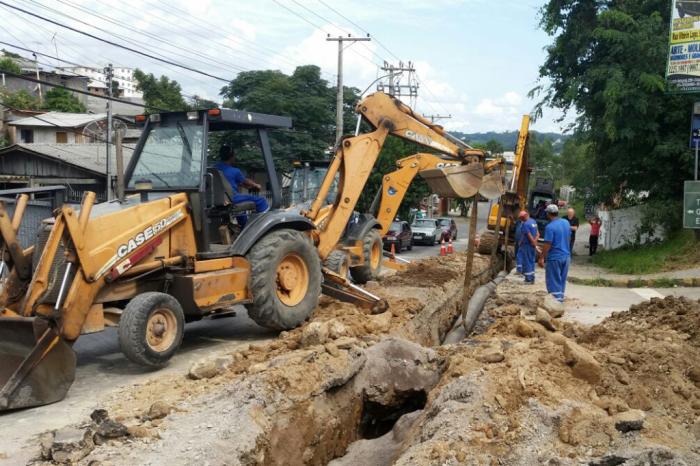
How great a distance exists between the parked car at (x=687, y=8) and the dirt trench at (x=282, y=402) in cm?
1312

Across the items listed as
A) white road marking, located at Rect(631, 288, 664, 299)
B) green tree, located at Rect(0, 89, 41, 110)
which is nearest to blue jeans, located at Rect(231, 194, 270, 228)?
white road marking, located at Rect(631, 288, 664, 299)

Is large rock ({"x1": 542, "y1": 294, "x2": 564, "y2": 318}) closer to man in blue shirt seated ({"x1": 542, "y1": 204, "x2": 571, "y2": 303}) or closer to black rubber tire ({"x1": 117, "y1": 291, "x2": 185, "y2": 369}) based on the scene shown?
man in blue shirt seated ({"x1": 542, "y1": 204, "x2": 571, "y2": 303})

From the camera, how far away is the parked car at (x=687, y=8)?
55.4 ft

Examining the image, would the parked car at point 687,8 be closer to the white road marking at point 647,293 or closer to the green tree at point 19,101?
the white road marking at point 647,293

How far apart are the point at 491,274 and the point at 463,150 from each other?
15.7 ft

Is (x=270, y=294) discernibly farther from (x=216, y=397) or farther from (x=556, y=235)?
(x=556, y=235)

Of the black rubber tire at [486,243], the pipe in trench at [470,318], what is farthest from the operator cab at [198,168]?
the black rubber tire at [486,243]

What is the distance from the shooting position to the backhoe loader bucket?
26.4 feet

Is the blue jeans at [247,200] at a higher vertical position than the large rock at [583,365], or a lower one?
higher

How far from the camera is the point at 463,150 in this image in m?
12.6

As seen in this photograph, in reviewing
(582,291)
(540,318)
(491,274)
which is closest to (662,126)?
(491,274)

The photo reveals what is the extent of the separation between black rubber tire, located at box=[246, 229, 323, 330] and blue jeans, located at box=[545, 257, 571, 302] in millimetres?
4239

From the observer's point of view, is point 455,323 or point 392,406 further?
point 455,323

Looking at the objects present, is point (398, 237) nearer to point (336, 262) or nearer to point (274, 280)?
point (336, 262)
